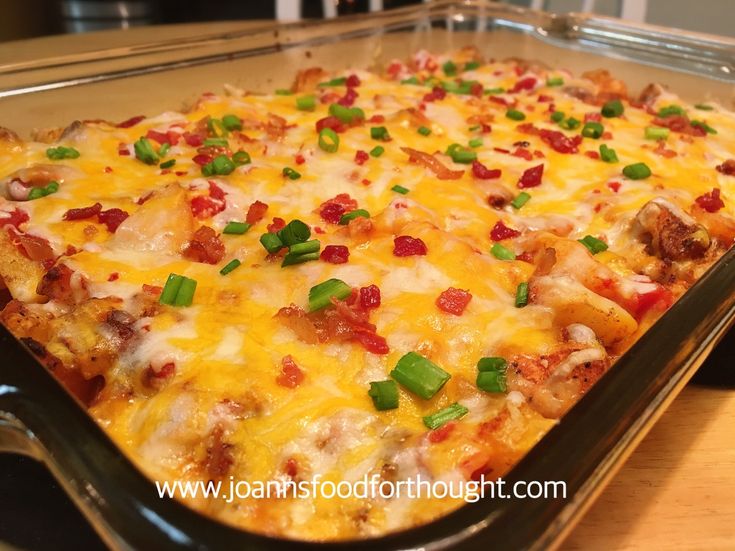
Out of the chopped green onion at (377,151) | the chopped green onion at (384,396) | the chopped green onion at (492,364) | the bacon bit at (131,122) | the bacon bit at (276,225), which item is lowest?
the chopped green onion at (384,396)

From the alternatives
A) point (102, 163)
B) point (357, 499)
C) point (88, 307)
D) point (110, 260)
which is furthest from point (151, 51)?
point (357, 499)

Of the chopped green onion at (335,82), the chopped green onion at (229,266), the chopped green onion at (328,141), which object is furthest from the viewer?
the chopped green onion at (335,82)

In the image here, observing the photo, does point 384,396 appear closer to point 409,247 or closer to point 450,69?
point 409,247

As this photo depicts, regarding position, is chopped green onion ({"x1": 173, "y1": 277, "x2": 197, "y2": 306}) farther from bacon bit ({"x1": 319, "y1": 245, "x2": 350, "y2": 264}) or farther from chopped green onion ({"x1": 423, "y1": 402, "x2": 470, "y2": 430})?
chopped green onion ({"x1": 423, "y1": 402, "x2": 470, "y2": 430})

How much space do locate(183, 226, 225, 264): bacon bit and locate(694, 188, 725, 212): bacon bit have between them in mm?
1556

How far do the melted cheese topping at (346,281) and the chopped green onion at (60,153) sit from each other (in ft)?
0.18

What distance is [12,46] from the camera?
138 inches

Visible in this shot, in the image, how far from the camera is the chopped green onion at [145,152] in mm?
2277

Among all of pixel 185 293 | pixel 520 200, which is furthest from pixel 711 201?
pixel 185 293

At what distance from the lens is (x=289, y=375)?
1378 millimetres

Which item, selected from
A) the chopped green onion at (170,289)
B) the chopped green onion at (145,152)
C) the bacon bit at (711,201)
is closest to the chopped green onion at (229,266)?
the chopped green onion at (170,289)

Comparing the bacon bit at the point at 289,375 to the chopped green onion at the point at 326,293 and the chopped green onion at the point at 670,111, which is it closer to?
the chopped green onion at the point at 326,293

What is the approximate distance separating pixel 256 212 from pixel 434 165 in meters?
0.68

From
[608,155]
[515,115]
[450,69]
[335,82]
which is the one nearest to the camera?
[608,155]
